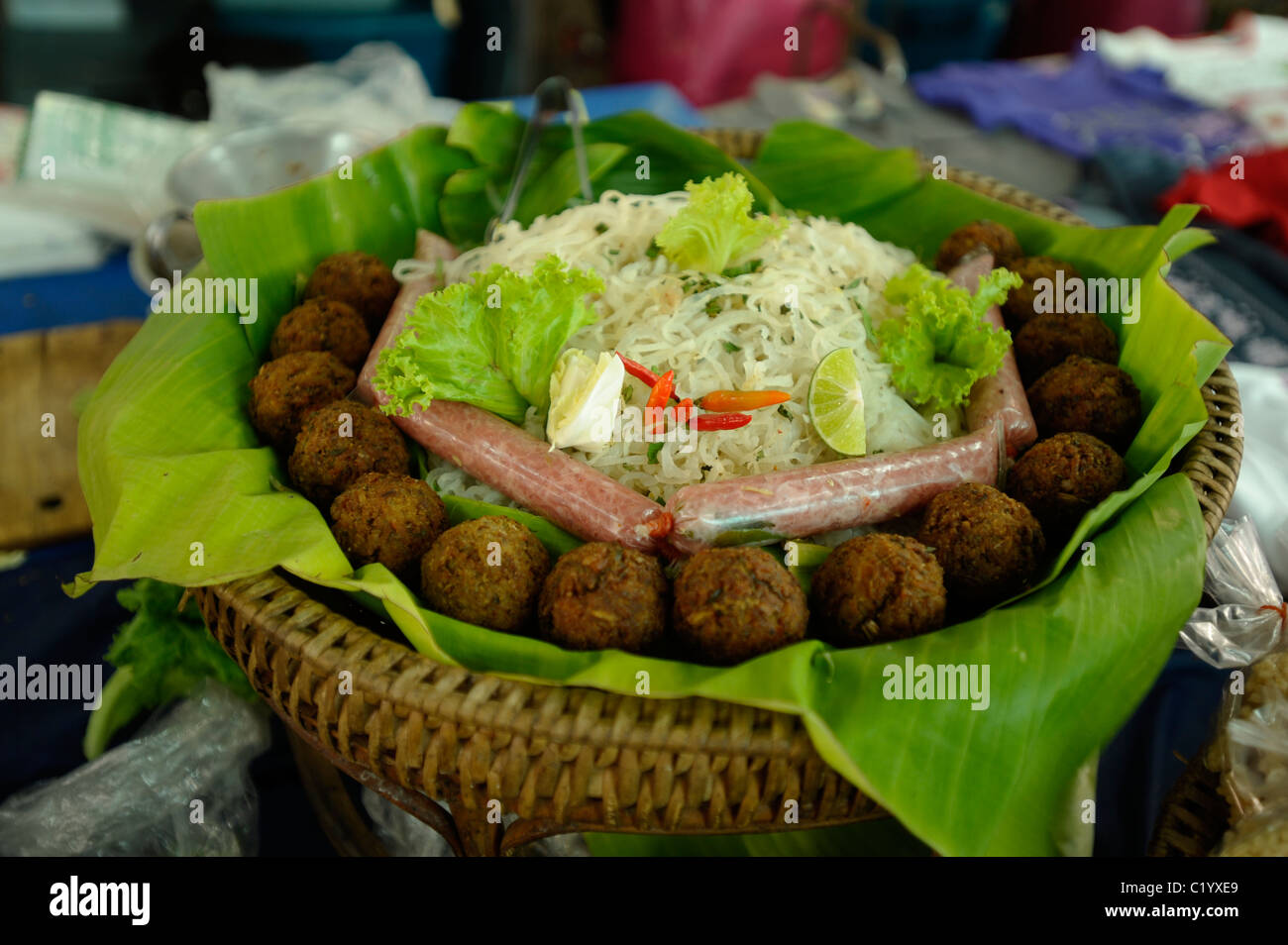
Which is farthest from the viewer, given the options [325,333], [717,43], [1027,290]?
[717,43]

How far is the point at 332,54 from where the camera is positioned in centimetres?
710

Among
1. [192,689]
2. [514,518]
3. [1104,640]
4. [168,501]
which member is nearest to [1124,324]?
[1104,640]

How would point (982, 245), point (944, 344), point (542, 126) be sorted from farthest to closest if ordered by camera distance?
point (542, 126)
point (982, 245)
point (944, 344)

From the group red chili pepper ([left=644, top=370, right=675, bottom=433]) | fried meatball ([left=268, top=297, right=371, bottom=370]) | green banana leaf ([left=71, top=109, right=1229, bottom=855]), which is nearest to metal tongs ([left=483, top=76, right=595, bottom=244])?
green banana leaf ([left=71, top=109, right=1229, bottom=855])

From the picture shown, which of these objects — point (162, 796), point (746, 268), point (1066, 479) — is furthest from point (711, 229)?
point (162, 796)

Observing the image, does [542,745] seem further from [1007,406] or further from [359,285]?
[359,285]

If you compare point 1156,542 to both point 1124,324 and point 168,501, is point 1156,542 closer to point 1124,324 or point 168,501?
point 1124,324

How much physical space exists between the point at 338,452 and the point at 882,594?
1.37 meters

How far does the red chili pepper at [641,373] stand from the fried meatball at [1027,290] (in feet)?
4.05

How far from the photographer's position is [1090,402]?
8.51 feet

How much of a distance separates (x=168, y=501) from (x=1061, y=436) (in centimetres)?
220

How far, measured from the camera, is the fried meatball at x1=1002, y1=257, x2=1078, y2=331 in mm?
3033

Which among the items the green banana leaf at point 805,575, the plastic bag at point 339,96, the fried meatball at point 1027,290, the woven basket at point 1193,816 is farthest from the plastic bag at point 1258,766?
the plastic bag at point 339,96

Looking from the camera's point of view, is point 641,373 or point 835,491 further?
point 641,373
